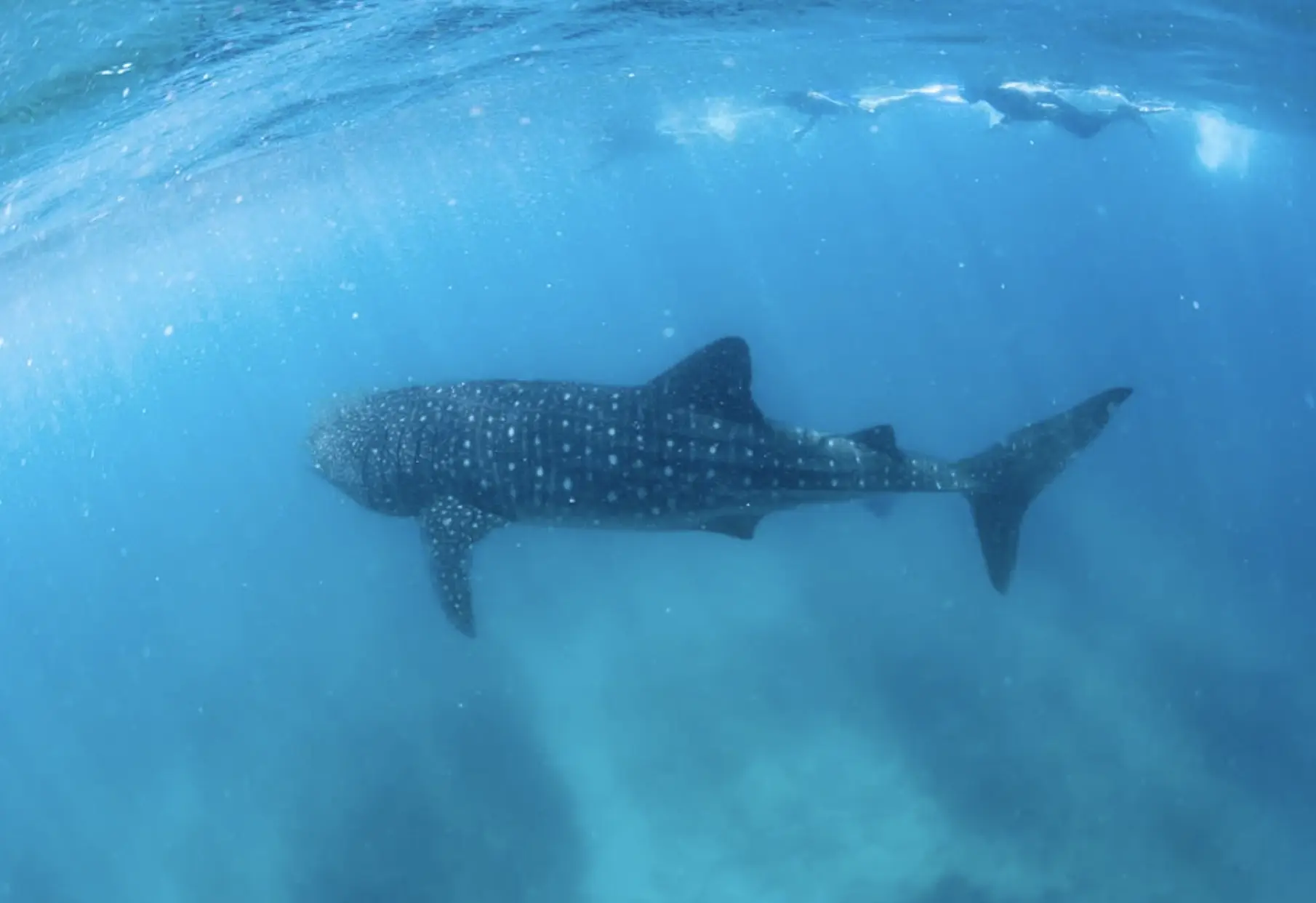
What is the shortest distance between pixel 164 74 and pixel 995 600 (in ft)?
60.5

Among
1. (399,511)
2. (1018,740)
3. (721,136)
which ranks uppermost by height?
(399,511)

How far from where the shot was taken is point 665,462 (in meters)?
8.63

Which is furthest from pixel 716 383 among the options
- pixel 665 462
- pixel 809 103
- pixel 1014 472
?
pixel 809 103

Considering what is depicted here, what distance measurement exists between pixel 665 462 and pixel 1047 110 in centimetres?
2684

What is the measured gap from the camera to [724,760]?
14.7 meters

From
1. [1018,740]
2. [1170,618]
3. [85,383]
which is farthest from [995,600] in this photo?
[85,383]

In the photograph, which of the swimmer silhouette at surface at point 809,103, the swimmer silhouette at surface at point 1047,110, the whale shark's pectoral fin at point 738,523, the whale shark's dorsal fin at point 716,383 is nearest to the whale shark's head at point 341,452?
the whale shark's dorsal fin at point 716,383

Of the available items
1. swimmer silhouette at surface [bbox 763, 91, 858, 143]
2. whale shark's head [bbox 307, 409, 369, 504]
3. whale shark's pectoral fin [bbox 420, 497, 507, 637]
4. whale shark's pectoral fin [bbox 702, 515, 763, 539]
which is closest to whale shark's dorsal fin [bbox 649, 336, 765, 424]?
whale shark's pectoral fin [bbox 702, 515, 763, 539]

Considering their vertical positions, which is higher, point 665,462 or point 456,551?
point 665,462

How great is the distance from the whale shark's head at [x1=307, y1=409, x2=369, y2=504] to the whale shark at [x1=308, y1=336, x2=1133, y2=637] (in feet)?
2.17

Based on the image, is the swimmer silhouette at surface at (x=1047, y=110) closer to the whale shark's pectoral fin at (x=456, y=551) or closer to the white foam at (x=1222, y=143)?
the white foam at (x=1222, y=143)

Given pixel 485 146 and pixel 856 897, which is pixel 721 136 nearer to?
pixel 485 146

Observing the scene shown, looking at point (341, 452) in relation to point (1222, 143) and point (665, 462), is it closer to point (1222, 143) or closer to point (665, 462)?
point (665, 462)

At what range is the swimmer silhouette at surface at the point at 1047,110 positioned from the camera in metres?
28.6
